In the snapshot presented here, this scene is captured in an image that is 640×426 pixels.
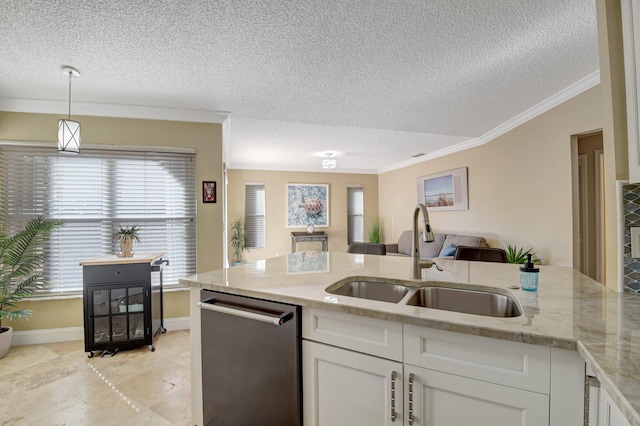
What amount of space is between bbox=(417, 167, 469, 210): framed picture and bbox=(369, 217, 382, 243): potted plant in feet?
4.89

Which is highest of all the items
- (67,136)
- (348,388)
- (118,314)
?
(67,136)

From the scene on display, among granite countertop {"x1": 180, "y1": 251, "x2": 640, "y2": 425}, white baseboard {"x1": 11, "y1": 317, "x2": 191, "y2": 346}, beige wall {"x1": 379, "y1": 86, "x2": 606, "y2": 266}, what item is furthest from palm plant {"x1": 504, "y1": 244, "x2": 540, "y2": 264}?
white baseboard {"x1": 11, "y1": 317, "x2": 191, "y2": 346}

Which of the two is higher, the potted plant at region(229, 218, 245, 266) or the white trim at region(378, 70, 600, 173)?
the white trim at region(378, 70, 600, 173)

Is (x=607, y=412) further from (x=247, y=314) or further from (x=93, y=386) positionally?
(x=93, y=386)

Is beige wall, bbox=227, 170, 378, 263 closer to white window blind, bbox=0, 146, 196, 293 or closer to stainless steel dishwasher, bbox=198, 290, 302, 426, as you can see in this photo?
white window blind, bbox=0, 146, 196, 293

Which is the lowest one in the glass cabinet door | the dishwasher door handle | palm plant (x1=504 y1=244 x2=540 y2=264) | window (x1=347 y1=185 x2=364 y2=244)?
the glass cabinet door

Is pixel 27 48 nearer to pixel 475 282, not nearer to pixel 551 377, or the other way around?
pixel 475 282

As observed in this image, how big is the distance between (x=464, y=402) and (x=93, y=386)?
2.52 m

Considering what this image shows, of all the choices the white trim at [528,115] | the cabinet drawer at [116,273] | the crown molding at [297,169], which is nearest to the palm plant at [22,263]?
the cabinet drawer at [116,273]

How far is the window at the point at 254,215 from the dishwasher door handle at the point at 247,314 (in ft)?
17.0

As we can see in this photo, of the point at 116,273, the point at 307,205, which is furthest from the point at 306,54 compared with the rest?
the point at 307,205

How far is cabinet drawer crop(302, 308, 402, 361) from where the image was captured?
3.40 feet

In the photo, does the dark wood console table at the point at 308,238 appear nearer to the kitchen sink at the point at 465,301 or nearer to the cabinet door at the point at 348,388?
the kitchen sink at the point at 465,301

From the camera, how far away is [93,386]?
83.7 inches
